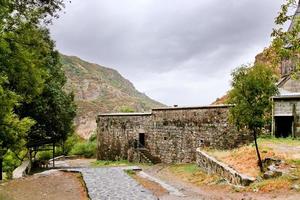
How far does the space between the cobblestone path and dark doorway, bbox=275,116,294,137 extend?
9043mm

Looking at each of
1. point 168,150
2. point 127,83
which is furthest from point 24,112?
point 127,83

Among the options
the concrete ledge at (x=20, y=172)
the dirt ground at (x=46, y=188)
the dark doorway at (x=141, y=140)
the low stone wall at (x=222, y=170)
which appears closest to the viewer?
the dirt ground at (x=46, y=188)

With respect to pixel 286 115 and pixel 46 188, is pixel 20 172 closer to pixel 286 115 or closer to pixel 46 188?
pixel 46 188

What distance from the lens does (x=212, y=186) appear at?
14.8 meters

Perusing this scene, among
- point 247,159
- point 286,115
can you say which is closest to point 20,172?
point 247,159

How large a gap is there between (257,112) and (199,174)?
6.11 meters

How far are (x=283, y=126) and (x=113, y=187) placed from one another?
11781mm

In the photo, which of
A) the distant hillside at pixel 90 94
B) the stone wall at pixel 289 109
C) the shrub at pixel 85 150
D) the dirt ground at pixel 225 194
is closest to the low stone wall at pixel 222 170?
the dirt ground at pixel 225 194

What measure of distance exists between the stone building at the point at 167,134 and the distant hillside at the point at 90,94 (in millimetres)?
42678

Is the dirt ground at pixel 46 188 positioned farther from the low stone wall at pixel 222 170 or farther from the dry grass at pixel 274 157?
the dry grass at pixel 274 157

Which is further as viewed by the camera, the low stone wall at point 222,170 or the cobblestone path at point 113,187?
the low stone wall at point 222,170

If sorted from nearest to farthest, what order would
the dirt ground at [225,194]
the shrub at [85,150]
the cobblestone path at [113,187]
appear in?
the dirt ground at [225,194], the cobblestone path at [113,187], the shrub at [85,150]

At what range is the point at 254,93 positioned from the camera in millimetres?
13820

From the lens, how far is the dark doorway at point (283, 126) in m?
20.8
